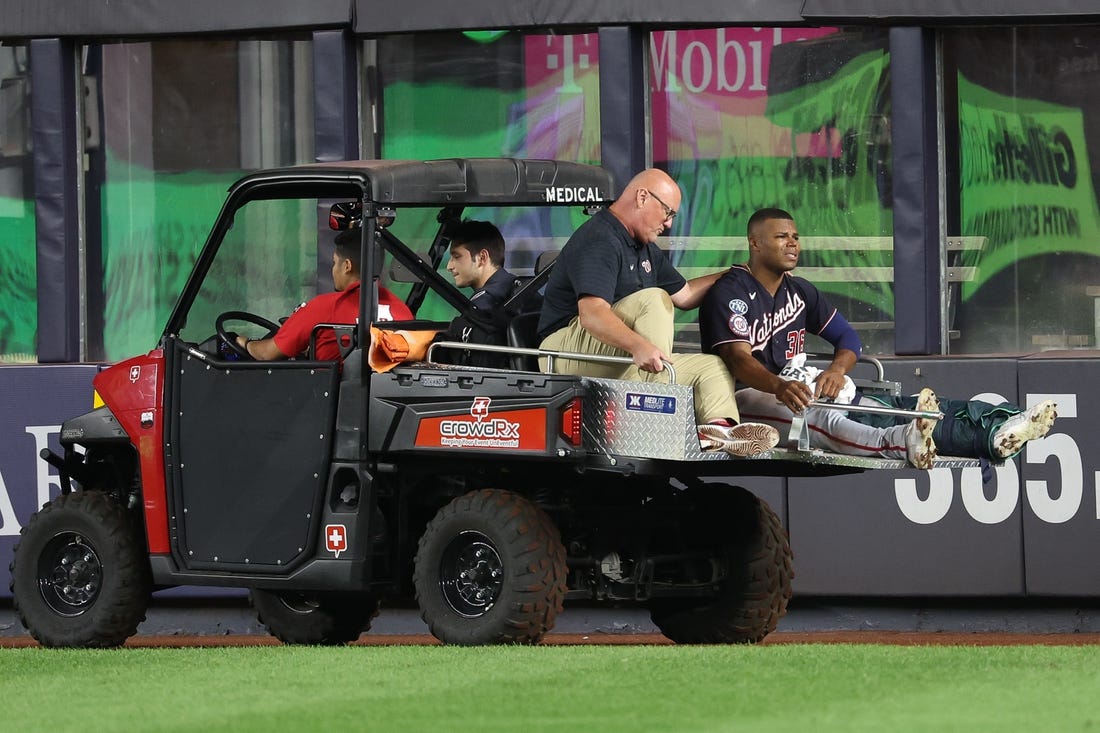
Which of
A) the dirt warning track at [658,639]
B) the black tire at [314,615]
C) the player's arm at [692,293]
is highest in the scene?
the player's arm at [692,293]

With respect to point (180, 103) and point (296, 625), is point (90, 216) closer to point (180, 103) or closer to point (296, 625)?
point (180, 103)

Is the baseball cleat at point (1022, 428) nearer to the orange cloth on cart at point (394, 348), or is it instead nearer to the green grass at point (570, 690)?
the green grass at point (570, 690)

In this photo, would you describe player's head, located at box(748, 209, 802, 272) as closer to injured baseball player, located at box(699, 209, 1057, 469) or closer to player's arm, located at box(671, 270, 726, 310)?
injured baseball player, located at box(699, 209, 1057, 469)

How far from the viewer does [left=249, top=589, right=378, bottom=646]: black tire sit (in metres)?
11.1

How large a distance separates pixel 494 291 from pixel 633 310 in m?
1.06

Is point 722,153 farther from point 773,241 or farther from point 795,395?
point 795,395

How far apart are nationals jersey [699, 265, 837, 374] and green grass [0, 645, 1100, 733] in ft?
4.35

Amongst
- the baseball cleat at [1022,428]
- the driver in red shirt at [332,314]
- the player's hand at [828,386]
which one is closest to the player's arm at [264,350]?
the driver in red shirt at [332,314]

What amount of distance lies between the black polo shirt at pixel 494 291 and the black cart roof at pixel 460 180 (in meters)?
0.35

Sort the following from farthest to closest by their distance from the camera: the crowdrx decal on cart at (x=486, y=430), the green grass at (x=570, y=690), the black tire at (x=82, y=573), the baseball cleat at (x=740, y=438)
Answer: the black tire at (x=82, y=573)
the crowdrx decal on cart at (x=486, y=430)
the baseball cleat at (x=740, y=438)
the green grass at (x=570, y=690)

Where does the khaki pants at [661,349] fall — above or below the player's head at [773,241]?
below

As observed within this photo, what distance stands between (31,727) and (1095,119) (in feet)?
28.4

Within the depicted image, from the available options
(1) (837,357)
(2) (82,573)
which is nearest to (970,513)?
(1) (837,357)

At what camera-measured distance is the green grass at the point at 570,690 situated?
6.99m
